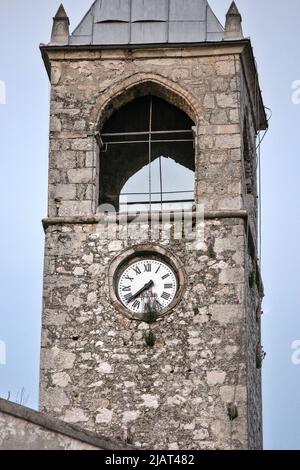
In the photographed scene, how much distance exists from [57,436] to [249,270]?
6731mm

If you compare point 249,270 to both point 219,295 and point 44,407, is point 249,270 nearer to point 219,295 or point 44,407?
point 219,295

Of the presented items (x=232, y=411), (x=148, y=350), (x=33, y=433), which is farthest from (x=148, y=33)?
(x=33, y=433)

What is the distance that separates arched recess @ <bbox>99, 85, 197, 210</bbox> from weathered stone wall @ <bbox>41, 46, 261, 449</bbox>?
80mm

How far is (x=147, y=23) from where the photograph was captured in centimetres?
2773

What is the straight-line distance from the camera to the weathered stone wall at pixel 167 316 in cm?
2545

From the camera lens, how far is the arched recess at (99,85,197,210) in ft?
90.2

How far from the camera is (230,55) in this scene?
27.4 metres

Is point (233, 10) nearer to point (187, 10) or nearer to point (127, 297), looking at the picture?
point (187, 10)

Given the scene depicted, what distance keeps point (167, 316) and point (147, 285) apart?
21.4 inches

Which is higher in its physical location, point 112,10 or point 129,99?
point 112,10

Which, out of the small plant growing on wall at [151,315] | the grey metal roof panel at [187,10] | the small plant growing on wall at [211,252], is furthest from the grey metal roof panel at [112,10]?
the small plant growing on wall at [151,315]
